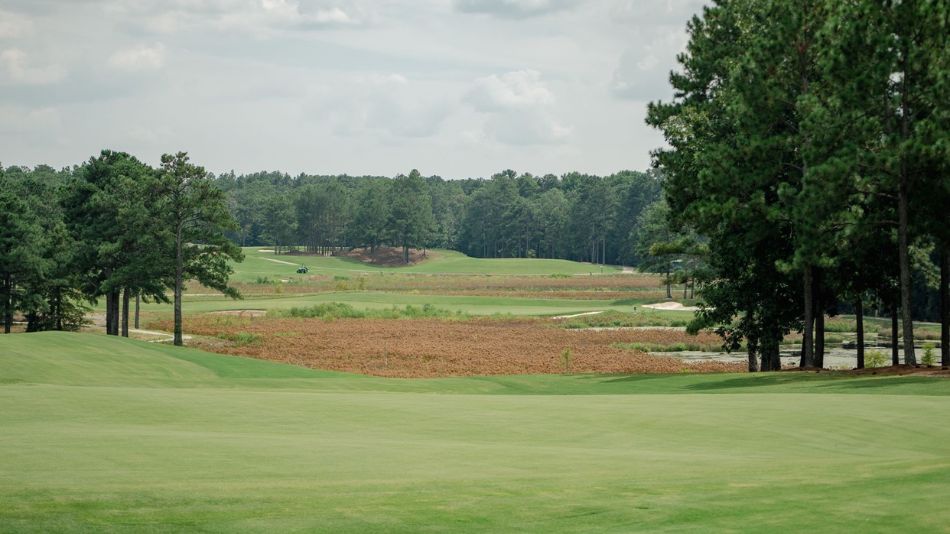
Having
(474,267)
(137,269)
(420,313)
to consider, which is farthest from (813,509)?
(474,267)

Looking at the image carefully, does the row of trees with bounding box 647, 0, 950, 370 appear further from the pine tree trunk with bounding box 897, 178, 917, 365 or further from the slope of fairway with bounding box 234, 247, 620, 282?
the slope of fairway with bounding box 234, 247, 620, 282

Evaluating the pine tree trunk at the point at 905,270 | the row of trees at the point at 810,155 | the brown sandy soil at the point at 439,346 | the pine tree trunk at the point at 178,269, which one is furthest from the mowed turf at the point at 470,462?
the pine tree trunk at the point at 178,269

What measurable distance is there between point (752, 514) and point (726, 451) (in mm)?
5840

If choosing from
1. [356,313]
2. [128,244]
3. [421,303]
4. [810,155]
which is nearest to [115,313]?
[128,244]

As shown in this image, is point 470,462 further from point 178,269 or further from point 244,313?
point 244,313

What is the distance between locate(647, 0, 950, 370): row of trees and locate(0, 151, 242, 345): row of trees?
31.2m

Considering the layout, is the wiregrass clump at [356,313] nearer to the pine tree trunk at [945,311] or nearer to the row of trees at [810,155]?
the row of trees at [810,155]

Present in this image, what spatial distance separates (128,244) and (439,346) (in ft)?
73.9

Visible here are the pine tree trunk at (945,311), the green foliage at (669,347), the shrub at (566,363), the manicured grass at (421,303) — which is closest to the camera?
the pine tree trunk at (945,311)

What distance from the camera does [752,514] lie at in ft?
37.3

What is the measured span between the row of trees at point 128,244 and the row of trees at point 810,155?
31247 mm

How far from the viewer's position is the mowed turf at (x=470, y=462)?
11.0m

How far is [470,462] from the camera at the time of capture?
1527cm

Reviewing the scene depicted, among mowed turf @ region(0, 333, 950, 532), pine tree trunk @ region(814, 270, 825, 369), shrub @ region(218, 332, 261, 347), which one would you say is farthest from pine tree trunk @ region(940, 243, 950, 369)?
shrub @ region(218, 332, 261, 347)
